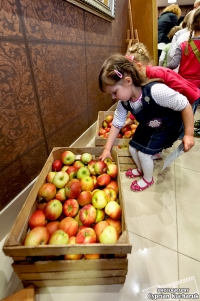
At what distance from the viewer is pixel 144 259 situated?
0.86 meters

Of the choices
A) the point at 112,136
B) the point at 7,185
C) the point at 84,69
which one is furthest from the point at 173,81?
the point at 7,185

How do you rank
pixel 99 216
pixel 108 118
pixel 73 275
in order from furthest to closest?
1. pixel 108 118
2. pixel 99 216
3. pixel 73 275

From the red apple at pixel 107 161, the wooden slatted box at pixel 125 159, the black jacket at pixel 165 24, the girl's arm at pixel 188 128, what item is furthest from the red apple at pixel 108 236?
the black jacket at pixel 165 24

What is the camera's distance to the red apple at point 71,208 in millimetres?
790

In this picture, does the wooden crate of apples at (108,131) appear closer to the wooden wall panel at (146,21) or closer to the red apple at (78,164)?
the red apple at (78,164)

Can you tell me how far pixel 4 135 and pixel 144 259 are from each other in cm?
100

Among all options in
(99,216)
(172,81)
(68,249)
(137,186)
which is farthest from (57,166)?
(172,81)

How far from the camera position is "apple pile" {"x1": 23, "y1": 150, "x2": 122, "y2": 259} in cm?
66

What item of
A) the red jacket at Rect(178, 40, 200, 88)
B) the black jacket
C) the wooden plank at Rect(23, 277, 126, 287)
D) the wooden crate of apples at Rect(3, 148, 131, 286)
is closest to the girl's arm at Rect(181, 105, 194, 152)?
the wooden crate of apples at Rect(3, 148, 131, 286)

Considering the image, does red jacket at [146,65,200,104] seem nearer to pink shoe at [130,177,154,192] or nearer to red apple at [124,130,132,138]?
red apple at [124,130,132,138]

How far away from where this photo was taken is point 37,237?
64 centimetres

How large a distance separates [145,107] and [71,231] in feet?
2.51

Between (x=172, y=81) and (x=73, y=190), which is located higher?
(x=172, y=81)

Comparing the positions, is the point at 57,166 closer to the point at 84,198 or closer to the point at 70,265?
the point at 84,198
